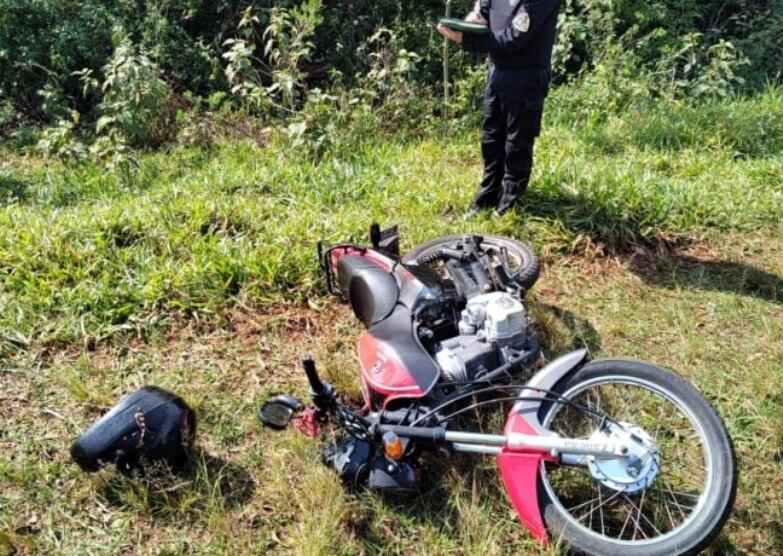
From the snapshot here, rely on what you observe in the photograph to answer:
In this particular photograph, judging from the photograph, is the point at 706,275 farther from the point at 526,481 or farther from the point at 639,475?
the point at 526,481

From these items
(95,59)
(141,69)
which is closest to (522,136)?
(141,69)

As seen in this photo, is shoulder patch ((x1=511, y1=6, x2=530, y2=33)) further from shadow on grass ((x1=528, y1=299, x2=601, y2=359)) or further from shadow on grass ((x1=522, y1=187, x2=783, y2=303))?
shadow on grass ((x1=528, y1=299, x2=601, y2=359))

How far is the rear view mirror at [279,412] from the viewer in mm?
2832

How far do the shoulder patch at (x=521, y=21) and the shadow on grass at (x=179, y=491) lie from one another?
297 centimetres

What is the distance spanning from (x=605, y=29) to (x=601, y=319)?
4.94 metres

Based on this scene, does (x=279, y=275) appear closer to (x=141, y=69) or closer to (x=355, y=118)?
(x=355, y=118)

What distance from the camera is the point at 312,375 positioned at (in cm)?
270

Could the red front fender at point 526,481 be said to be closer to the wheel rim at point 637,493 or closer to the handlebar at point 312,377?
the wheel rim at point 637,493

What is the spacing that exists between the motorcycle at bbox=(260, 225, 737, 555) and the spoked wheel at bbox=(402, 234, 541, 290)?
339 millimetres

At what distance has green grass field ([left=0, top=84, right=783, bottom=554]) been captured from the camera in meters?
2.85

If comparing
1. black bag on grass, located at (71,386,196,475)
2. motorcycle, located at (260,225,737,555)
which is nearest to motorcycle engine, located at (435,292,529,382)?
motorcycle, located at (260,225,737,555)

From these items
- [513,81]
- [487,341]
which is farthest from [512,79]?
[487,341]

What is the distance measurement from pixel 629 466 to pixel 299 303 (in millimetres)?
2158

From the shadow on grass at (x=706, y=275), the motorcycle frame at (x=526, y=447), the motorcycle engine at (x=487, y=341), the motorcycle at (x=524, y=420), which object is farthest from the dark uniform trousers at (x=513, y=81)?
the motorcycle frame at (x=526, y=447)
